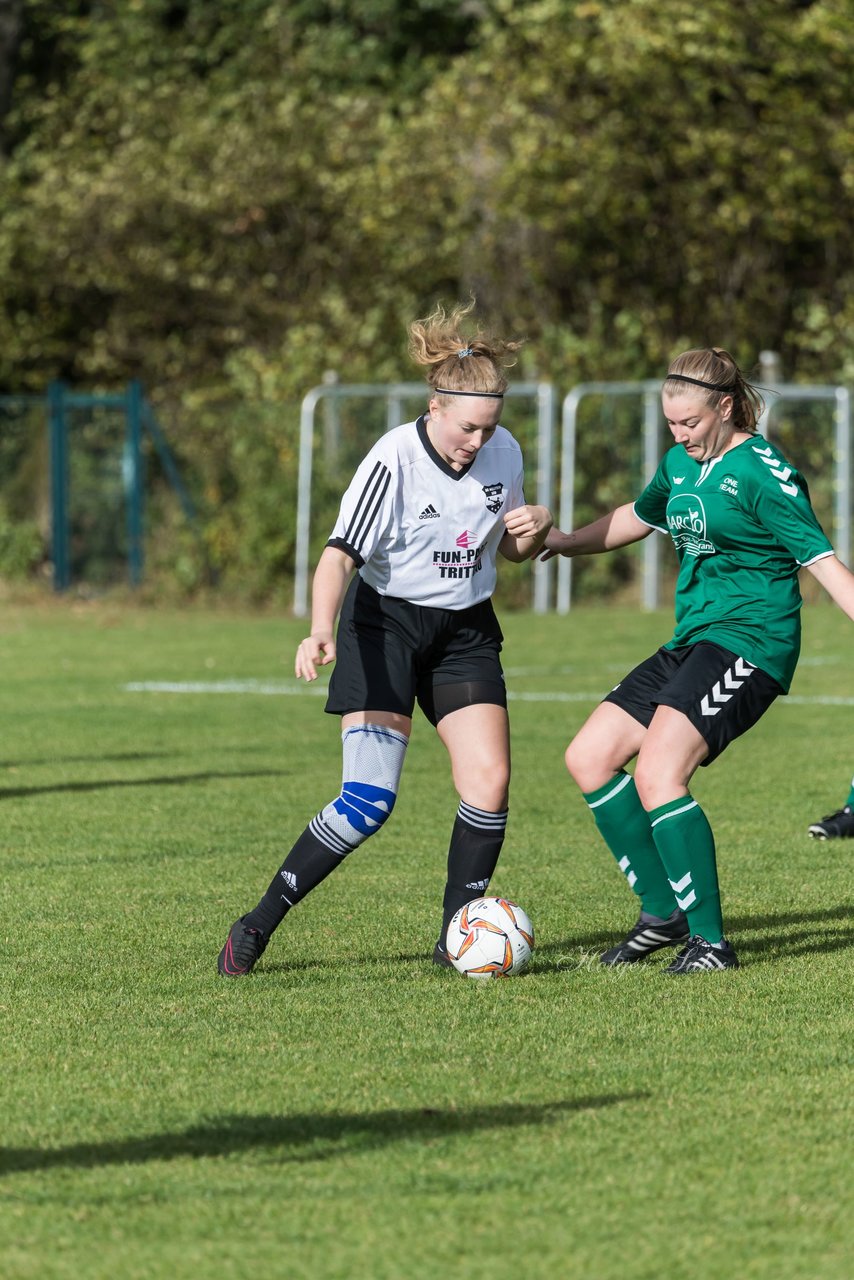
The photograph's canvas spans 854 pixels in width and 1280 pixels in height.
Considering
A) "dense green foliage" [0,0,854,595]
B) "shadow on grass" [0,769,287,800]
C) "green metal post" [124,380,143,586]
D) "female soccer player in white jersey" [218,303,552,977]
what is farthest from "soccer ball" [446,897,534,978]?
"green metal post" [124,380,143,586]

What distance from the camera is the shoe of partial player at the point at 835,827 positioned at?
8.37m

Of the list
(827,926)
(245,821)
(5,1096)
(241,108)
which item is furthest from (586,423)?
(5,1096)

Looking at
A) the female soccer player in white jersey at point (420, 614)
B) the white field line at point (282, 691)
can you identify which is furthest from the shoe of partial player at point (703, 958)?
the white field line at point (282, 691)

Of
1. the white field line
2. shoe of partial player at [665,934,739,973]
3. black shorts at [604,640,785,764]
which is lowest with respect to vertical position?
the white field line

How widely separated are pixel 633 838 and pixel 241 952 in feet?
4.05

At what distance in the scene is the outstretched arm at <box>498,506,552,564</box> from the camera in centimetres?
A: 575

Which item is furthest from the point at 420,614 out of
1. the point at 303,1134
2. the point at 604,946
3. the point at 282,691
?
the point at 282,691

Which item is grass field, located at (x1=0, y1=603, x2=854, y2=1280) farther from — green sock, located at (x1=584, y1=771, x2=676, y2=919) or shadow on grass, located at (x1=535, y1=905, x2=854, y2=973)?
green sock, located at (x1=584, y1=771, x2=676, y2=919)

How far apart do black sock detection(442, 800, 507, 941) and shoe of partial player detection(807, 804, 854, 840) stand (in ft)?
8.98

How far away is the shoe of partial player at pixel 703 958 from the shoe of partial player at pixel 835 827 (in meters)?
2.60

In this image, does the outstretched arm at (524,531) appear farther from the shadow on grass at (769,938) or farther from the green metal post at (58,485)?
the green metal post at (58,485)

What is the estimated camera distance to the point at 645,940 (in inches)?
235

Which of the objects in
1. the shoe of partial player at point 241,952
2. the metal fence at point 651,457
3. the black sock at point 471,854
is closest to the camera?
the shoe of partial player at point 241,952

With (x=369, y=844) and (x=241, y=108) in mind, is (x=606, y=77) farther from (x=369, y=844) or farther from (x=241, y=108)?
(x=369, y=844)
